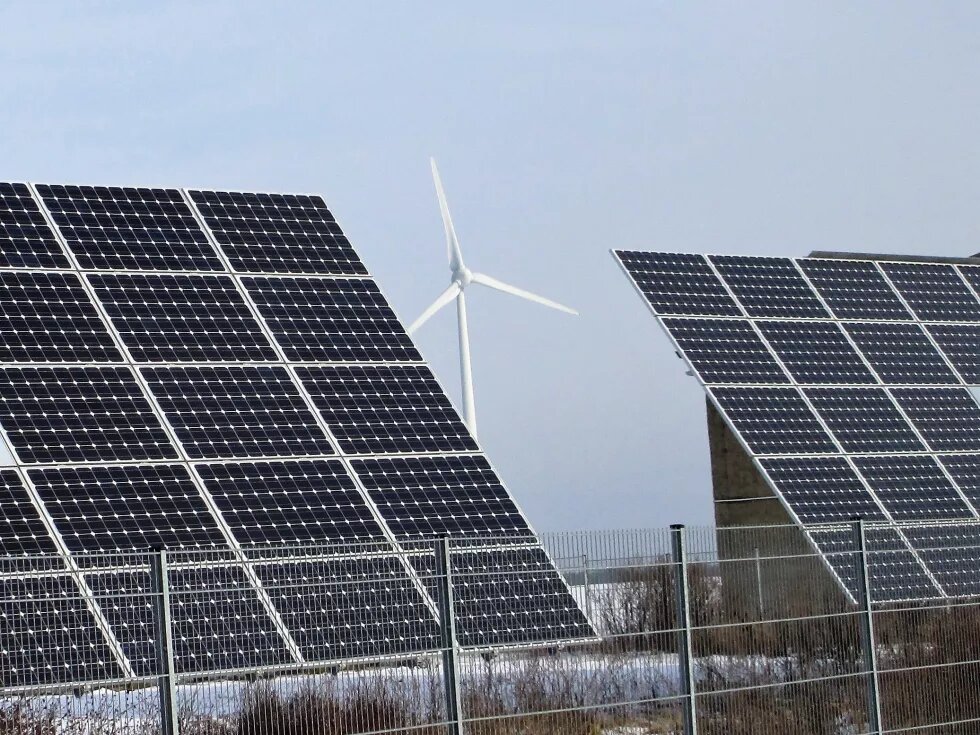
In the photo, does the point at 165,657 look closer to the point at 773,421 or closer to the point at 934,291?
the point at 773,421

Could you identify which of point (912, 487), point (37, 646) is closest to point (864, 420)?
point (912, 487)

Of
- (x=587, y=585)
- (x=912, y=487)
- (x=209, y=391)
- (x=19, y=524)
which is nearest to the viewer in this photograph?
(x=587, y=585)

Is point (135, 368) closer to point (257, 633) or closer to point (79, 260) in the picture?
point (79, 260)

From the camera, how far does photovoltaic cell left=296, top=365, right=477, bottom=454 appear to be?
1172 inches

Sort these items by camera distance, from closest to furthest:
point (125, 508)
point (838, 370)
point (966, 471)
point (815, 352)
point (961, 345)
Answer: point (125, 508) → point (966, 471) → point (838, 370) → point (815, 352) → point (961, 345)

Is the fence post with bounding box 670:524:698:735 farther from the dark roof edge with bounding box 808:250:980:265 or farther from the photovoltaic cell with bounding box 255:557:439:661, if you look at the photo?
the dark roof edge with bounding box 808:250:980:265

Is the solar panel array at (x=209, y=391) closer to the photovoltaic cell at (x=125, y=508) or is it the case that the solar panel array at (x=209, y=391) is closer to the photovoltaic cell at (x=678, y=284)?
the photovoltaic cell at (x=125, y=508)

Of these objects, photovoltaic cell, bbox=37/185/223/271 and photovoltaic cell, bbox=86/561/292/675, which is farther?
photovoltaic cell, bbox=37/185/223/271

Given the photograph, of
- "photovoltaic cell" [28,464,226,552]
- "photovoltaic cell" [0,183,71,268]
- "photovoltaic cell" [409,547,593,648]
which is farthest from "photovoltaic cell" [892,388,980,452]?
"photovoltaic cell" [409,547,593,648]

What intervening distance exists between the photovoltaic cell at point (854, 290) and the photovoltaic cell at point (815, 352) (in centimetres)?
124

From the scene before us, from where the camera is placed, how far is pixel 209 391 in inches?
1158

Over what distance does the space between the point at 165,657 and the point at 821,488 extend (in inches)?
858

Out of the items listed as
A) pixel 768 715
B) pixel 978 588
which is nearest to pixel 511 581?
pixel 768 715

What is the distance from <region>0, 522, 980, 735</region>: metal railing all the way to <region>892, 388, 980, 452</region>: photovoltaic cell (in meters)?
16.4
